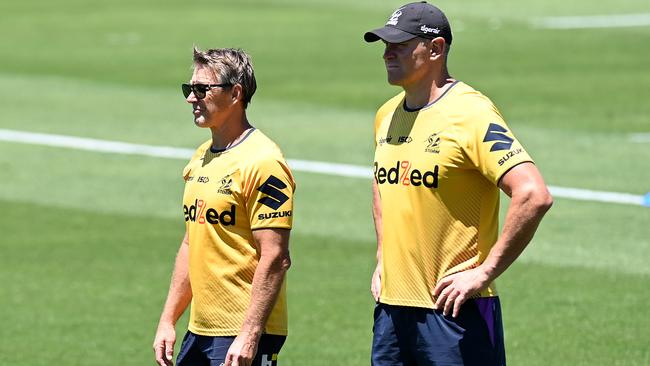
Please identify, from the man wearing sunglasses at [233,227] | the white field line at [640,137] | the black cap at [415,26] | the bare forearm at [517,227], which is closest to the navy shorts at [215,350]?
the man wearing sunglasses at [233,227]

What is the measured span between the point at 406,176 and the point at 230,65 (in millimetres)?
1047

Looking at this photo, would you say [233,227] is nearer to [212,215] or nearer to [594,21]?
[212,215]

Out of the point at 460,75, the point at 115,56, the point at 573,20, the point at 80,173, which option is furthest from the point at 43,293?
the point at 573,20

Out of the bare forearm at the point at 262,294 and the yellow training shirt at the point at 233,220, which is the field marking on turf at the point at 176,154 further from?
the bare forearm at the point at 262,294

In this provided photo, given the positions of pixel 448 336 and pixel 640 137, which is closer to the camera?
pixel 448 336

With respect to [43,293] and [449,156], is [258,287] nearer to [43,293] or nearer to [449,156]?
[449,156]

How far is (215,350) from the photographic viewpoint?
23.3ft

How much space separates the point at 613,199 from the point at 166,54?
14.5m

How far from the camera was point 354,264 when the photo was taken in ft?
44.1

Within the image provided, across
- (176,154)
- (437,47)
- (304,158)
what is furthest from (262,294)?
(176,154)

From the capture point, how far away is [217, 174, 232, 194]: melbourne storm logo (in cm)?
698

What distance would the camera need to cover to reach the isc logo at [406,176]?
6810 mm

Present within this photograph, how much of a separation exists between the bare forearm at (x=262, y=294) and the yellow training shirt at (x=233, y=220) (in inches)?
6.6

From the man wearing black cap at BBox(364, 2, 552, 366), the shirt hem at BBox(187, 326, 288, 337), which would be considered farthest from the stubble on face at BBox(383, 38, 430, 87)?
the shirt hem at BBox(187, 326, 288, 337)
